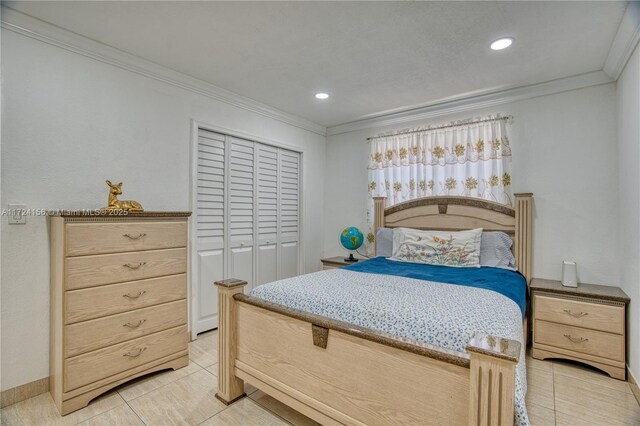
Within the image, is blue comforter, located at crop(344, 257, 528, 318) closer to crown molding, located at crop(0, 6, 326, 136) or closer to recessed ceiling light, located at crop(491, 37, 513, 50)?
recessed ceiling light, located at crop(491, 37, 513, 50)

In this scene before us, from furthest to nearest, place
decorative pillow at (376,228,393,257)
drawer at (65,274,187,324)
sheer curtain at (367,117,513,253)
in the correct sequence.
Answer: decorative pillow at (376,228,393,257) → sheer curtain at (367,117,513,253) → drawer at (65,274,187,324)

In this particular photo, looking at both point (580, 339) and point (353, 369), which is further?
point (580, 339)

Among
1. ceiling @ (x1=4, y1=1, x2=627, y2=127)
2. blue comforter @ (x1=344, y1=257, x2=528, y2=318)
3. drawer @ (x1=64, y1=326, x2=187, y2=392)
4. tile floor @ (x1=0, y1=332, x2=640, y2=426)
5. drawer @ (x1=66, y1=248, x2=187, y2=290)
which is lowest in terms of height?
tile floor @ (x1=0, y1=332, x2=640, y2=426)

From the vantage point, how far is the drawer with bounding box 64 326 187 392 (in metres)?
1.96

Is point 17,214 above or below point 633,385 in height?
above

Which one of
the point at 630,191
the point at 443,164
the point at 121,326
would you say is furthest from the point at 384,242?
the point at 121,326

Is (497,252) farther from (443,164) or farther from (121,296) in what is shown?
(121,296)

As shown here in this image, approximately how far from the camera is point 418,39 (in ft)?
7.48

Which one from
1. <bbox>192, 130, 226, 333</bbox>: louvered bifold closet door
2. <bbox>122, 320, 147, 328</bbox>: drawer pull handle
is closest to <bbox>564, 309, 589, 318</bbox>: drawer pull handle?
<bbox>192, 130, 226, 333</bbox>: louvered bifold closet door

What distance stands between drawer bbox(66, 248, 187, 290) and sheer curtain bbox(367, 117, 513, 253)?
247 cm

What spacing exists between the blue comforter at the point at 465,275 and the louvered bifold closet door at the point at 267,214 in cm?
129

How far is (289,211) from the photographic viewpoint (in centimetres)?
417

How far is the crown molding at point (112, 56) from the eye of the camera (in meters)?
2.05

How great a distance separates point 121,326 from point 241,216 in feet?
5.39
